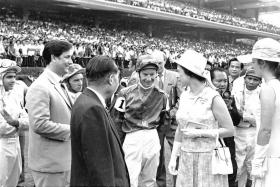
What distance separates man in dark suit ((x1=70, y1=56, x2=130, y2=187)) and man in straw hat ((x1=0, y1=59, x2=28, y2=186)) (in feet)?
6.64

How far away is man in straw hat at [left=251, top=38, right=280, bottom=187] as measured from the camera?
290 cm

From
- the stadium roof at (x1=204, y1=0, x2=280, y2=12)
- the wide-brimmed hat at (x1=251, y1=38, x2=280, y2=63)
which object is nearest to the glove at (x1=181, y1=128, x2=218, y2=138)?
the wide-brimmed hat at (x1=251, y1=38, x2=280, y2=63)

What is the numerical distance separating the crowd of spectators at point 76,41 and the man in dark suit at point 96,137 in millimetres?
5615

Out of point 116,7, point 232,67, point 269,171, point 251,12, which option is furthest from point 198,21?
point 269,171

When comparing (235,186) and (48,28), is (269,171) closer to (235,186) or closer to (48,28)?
(235,186)

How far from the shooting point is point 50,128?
121 inches

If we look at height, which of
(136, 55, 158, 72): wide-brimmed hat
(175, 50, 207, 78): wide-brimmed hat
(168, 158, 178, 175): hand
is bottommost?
(168, 158, 178, 175): hand

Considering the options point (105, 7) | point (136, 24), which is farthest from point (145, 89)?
A: point (136, 24)

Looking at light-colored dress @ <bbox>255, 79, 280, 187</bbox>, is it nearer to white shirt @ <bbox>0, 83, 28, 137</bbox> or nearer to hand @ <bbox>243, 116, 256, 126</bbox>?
hand @ <bbox>243, 116, 256, 126</bbox>

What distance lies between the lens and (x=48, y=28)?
85.0 ft

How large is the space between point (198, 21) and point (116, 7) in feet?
37.7

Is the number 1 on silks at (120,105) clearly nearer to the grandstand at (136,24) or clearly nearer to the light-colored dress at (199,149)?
the light-colored dress at (199,149)

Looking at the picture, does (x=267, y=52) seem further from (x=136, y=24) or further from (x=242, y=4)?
(x=242, y=4)

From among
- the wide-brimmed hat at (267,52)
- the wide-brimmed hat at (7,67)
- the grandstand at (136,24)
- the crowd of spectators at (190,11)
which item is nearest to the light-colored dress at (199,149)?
the wide-brimmed hat at (267,52)
